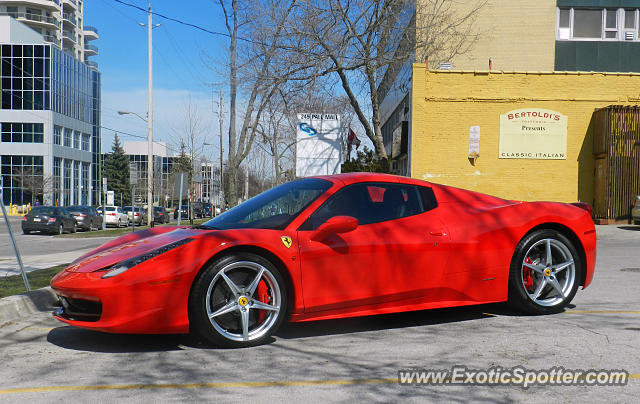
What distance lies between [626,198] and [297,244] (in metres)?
17.8

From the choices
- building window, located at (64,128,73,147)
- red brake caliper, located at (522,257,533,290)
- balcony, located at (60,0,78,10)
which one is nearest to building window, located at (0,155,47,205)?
building window, located at (64,128,73,147)

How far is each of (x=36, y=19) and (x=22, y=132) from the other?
22.9 meters

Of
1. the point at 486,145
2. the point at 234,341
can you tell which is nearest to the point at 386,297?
the point at 234,341

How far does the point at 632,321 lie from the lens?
5328mm

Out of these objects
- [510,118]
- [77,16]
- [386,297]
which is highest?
[77,16]

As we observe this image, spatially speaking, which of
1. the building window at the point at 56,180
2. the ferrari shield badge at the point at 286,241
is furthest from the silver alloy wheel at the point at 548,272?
the building window at the point at 56,180

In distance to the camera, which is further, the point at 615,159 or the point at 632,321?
the point at 615,159

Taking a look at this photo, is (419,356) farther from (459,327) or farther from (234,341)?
(234,341)

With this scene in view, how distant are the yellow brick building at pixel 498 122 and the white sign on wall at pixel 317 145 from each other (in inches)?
223

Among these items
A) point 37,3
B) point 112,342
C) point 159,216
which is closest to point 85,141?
point 37,3

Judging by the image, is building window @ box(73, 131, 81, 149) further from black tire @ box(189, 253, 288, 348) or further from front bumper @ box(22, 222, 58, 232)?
black tire @ box(189, 253, 288, 348)

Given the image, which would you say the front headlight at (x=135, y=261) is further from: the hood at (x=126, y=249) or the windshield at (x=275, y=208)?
the windshield at (x=275, y=208)

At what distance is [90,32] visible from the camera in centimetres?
10081

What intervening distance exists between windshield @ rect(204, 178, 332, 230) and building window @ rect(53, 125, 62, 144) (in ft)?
225
